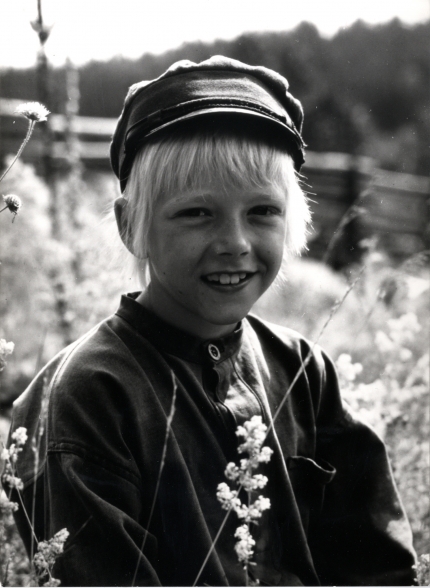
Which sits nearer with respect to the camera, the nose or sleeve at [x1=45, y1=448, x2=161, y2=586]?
sleeve at [x1=45, y1=448, x2=161, y2=586]

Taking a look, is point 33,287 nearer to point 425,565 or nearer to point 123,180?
point 123,180

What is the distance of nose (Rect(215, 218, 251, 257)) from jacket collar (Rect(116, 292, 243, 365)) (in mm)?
277

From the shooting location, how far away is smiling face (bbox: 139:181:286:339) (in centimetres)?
182

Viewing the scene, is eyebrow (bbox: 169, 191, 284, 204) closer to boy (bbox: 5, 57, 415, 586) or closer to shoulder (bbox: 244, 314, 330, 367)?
boy (bbox: 5, 57, 415, 586)

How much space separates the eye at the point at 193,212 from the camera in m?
1.83

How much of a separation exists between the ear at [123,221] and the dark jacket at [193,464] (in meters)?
0.20

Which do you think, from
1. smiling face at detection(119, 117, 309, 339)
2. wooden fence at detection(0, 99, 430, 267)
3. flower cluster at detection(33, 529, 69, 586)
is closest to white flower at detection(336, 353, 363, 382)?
smiling face at detection(119, 117, 309, 339)

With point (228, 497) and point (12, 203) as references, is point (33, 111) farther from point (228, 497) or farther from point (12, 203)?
point (228, 497)

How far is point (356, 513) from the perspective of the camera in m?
2.17

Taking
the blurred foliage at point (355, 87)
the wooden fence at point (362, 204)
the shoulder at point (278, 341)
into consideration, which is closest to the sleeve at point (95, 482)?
the shoulder at point (278, 341)

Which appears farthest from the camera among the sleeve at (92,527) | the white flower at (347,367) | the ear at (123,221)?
the white flower at (347,367)

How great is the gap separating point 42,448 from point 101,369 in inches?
11.4

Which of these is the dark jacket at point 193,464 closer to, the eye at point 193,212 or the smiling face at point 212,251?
the smiling face at point 212,251

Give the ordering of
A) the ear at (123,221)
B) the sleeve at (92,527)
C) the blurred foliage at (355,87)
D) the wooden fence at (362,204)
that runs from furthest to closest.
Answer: the wooden fence at (362,204) → the blurred foliage at (355,87) → the ear at (123,221) → the sleeve at (92,527)
